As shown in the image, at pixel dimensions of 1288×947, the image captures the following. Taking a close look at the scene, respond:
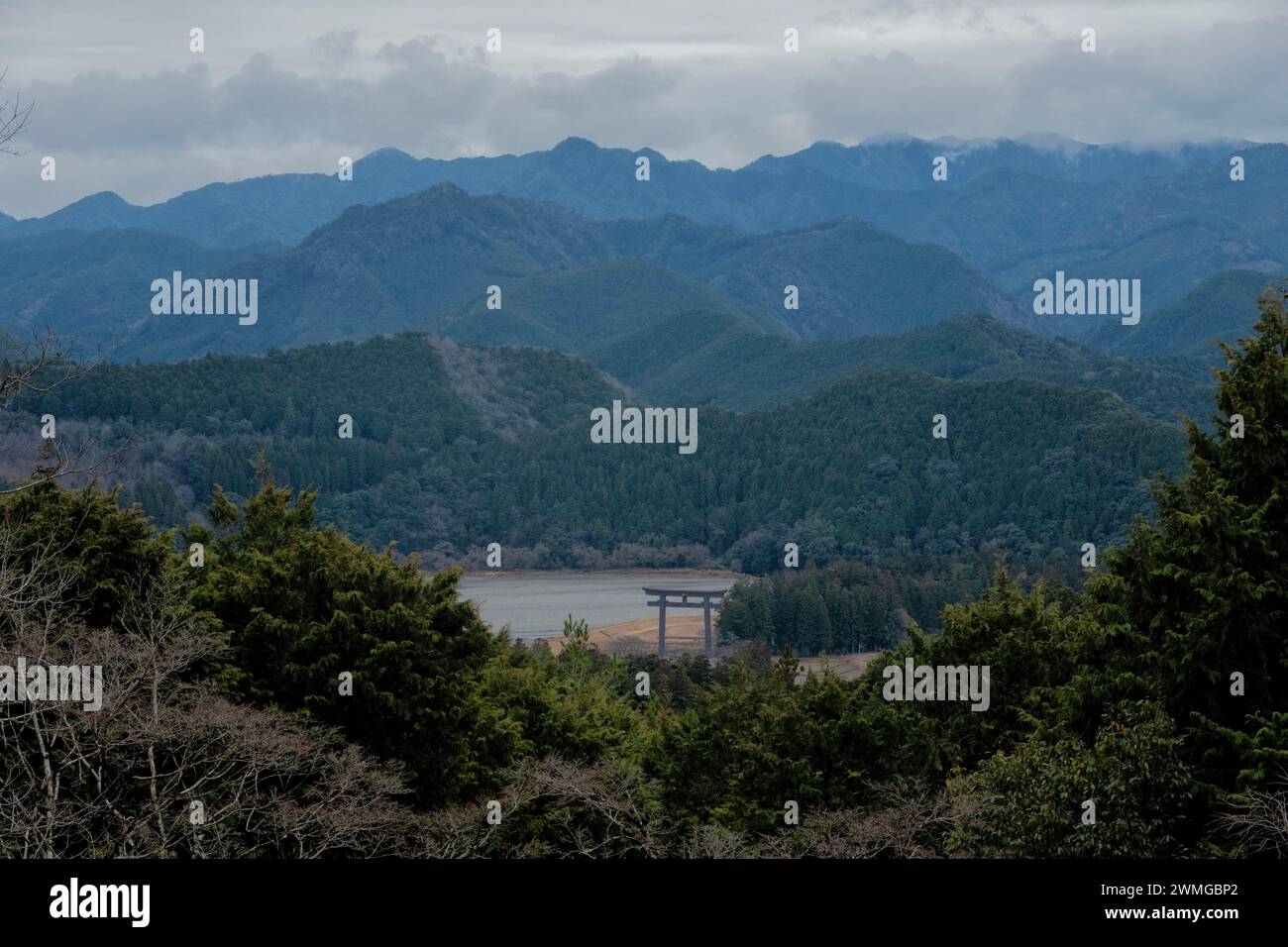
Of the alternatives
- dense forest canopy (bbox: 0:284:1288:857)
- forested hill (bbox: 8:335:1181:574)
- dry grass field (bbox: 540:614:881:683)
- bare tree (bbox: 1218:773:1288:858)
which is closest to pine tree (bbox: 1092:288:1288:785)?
dense forest canopy (bbox: 0:284:1288:857)

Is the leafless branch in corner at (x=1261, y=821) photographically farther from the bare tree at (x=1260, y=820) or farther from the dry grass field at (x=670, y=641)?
the dry grass field at (x=670, y=641)

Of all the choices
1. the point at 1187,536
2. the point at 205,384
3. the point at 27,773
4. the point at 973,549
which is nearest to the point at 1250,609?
the point at 1187,536

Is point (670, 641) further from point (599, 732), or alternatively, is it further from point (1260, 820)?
point (1260, 820)

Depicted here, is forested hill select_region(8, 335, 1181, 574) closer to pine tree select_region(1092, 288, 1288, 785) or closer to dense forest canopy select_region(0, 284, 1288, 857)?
dense forest canopy select_region(0, 284, 1288, 857)

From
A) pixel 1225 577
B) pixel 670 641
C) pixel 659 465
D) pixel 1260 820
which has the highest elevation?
pixel 659 465

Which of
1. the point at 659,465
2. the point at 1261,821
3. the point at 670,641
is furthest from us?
the point at 659,465

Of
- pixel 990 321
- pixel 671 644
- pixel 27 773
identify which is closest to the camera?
pixel 27 773

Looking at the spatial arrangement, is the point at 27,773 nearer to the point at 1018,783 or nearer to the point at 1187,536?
the point at 1018,783

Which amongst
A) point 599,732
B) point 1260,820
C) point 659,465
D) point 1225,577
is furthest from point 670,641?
point 1260,820
